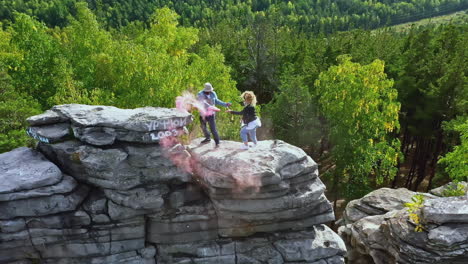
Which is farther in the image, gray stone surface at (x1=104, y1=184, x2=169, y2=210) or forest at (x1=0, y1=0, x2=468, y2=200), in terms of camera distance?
forest at (x1=0, y1=0, x2=468, y2=200)

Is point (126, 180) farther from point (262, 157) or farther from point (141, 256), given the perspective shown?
point (262, 157)

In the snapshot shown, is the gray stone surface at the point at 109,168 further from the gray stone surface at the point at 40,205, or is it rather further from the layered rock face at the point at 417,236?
the layered rock face at the point at 417,236

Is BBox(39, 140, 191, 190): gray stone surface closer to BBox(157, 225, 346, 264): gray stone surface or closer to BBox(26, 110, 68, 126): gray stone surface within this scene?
BBox(26, 110, 68, 126): gray stone surface

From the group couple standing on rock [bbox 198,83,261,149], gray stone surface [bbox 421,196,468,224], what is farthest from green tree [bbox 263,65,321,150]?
couple standing on rock [bbox 198,83,261,149]

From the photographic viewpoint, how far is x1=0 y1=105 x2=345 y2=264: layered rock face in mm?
14727

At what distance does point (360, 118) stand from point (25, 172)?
23.2m

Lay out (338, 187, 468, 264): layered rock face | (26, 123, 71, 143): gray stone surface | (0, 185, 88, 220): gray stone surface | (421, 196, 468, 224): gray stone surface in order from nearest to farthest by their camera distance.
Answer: (0, 185, 88, 220): gray stone surface, (26, 123, 71, 143): gray stone surface, (338, 187, 468, 264): layered rock face, (421, 196, 468, 224): gray stone surface

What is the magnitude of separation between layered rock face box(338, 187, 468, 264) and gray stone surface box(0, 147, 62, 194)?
1771cm

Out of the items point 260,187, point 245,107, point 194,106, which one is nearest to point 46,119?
point 194,106

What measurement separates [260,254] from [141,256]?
5527mm

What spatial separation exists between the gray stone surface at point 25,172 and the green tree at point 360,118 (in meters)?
20.6

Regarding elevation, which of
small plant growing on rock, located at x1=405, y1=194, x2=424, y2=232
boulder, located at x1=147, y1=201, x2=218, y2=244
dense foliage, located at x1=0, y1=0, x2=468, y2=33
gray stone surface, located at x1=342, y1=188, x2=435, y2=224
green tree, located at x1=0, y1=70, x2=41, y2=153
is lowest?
gray stone surface, located at x1=342, y1=188, x2=435, y2=224

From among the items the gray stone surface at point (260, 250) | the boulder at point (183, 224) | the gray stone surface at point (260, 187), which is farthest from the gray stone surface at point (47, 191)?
the gray stone surface at point (260, 187)

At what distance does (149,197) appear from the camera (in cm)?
1532
